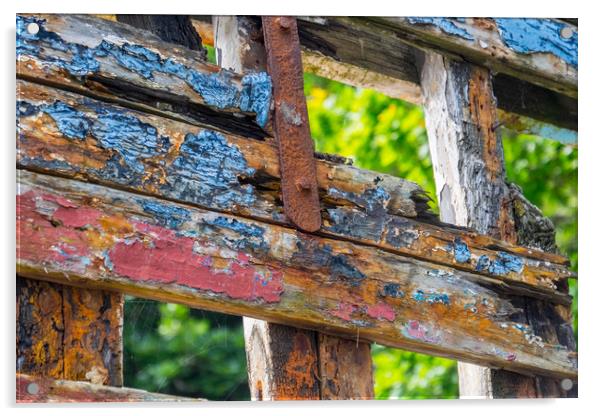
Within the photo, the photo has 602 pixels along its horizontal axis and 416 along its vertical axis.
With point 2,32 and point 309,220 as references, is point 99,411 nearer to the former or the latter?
point 309,220

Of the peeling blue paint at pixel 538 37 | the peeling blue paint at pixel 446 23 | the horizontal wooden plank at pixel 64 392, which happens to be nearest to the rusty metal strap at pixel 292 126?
the peeling blue paint at pixel 446 23

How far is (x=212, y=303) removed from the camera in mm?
1716

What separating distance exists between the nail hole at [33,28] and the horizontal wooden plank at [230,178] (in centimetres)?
10

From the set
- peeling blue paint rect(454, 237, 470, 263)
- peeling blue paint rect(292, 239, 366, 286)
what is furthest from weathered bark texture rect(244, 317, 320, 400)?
peeling blue paint rect(454, 237, 470, 263)

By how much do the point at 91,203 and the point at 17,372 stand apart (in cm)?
32

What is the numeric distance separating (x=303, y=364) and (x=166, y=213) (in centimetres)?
41

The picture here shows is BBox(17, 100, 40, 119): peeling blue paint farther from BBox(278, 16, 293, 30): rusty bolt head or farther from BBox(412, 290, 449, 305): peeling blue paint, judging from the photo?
BBox(412, 290, 449, 305): peeling blue paint

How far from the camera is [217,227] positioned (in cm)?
176

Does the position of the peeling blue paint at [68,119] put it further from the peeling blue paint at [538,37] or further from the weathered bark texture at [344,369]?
the peeling blue paint at [538,37]

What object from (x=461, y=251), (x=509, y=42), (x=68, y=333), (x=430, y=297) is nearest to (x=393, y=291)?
(x=430, y=297)

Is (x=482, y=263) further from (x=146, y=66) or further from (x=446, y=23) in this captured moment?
(x=146, y=66)

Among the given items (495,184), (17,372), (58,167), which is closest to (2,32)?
(58,167)
